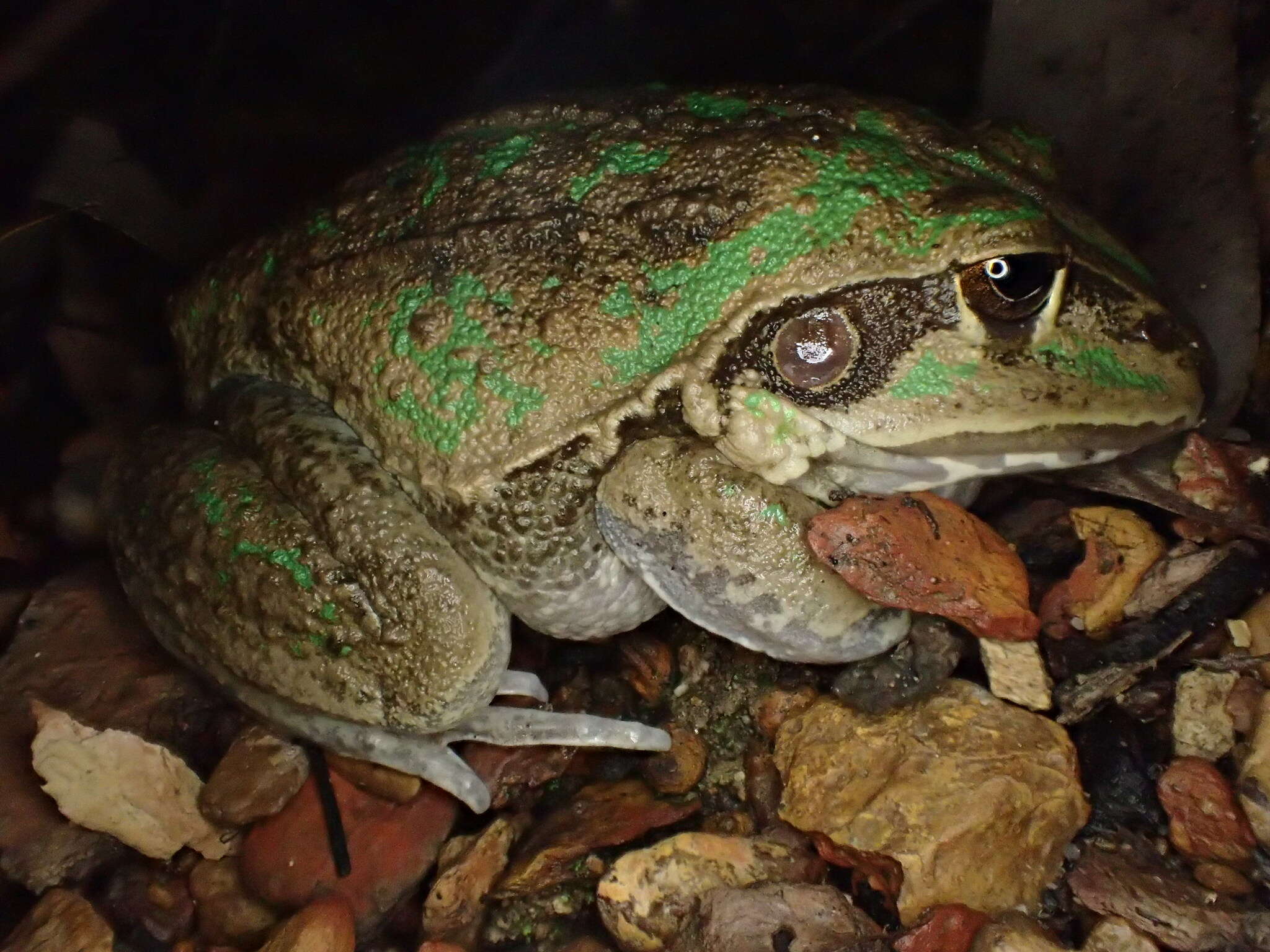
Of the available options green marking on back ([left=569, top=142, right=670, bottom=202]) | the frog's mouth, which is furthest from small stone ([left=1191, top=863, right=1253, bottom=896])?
green marking on back ([left=569, top=142, right=670, bottom=202])

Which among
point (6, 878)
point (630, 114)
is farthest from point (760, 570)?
point (6, 878)

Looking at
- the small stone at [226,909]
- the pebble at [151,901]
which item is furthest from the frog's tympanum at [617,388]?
the pebble at [151,901]

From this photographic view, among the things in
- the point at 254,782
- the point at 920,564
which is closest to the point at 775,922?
the point at 920,564

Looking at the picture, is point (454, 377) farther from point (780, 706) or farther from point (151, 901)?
point (151, 901)

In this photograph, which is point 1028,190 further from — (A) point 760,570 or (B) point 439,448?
(B) point 439,448

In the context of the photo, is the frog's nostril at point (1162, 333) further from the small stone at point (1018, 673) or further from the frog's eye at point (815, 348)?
the small stone at point (1018, 673)

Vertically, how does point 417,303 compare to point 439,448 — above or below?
above

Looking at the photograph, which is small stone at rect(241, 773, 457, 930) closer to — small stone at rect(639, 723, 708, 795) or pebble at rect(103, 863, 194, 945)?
pebble at rect(103, 863, 194, 945)
